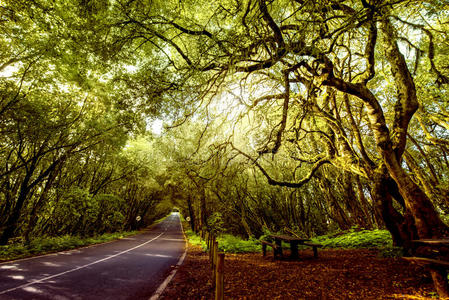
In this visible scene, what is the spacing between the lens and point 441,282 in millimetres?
3443

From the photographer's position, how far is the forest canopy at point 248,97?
15.5 ft

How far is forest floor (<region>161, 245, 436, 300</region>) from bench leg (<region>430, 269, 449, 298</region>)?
25 centimetres

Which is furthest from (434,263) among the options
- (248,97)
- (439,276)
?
(248,97)

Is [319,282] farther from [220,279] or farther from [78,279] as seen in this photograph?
[78,279]

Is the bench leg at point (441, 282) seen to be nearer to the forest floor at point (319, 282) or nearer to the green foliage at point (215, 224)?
the forest floor at point (319, 282)

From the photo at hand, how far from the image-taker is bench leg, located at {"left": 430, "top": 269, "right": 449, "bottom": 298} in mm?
3398

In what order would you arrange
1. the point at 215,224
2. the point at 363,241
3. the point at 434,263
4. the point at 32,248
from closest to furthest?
1. the point at 434,263
2. the point at 363,241
3. the point at 32,248
4. the point at 215,224

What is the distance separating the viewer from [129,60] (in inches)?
247

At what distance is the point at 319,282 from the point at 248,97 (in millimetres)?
5855

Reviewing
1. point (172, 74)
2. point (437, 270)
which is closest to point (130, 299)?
point (172, 74)

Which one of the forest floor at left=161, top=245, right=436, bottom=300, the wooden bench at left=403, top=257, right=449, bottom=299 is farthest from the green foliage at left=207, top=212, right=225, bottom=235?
the wooden bench at left=403, top=257, right=449, bottom=299

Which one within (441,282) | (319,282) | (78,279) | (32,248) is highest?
(441,282)

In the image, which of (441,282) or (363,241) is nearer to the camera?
(441,282)

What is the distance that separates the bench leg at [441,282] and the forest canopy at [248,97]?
5.18 ft
